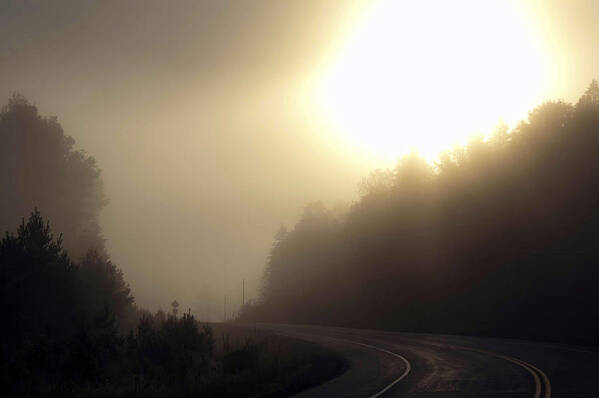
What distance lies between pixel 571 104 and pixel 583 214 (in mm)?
20013

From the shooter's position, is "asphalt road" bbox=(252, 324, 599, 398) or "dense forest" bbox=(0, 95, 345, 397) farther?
"dense forest" bbox=(0, 95, 345, 397)

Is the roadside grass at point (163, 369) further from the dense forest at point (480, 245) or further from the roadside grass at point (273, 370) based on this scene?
the dense forest at point (480, 245)

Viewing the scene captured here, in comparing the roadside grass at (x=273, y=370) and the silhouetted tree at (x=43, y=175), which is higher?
the silhouetted tree at (x=43, y=175)

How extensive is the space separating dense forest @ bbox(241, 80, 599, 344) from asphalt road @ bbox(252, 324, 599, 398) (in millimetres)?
7384

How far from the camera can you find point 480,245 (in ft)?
200

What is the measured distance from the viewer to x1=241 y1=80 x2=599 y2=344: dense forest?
45.3 meters

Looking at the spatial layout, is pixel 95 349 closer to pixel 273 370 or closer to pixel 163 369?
pixel 163 369

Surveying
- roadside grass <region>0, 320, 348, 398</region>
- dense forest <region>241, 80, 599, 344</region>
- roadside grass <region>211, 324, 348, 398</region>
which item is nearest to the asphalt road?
roadside grass <region>211, 324, 348, 398</region>

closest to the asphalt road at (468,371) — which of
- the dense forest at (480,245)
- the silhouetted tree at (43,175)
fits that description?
the dense forest at (480,245)

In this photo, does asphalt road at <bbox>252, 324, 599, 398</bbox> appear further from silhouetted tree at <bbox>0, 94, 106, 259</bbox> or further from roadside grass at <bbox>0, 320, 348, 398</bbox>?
silhouetted tree at <bbox>0, 94, 106, 259</bbox>

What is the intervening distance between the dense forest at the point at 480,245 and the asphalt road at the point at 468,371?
7.38m

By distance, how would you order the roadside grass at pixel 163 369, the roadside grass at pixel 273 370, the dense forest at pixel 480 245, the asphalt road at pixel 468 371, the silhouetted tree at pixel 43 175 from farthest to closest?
the silhouetted tree at pixel 43 175, the dense forest at pixel 480 245, the roadside grass at pixel 163 369, the roadside grass at pixel 273 370, the asphalt road at pixel 468 371

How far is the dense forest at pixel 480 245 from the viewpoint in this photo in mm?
45344

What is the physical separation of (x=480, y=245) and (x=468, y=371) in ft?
132
